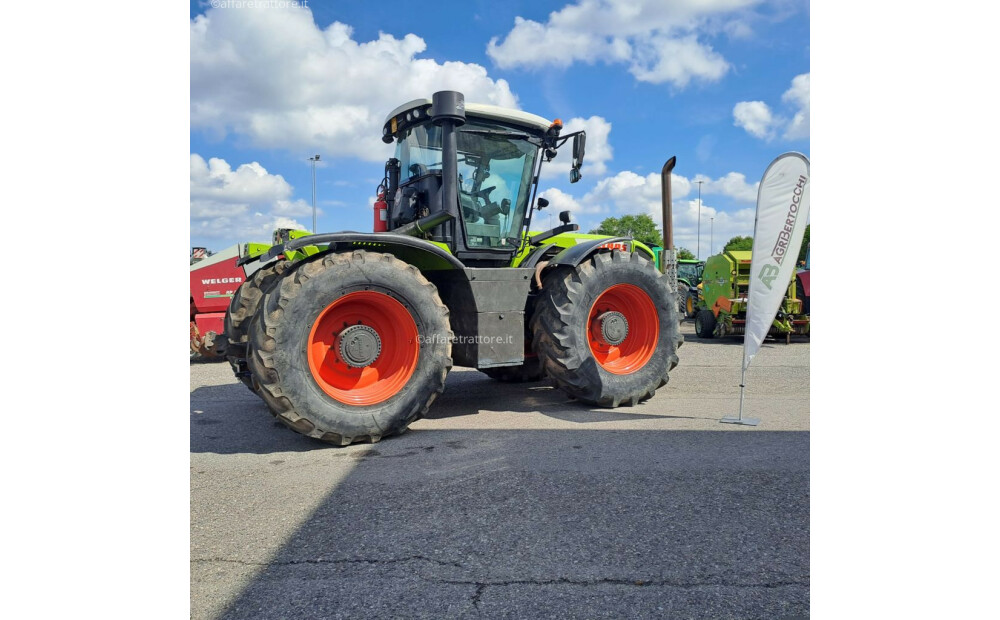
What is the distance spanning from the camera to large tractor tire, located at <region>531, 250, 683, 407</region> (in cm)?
571

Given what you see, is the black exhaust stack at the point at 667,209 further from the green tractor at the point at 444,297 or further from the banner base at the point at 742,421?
the banner base at the point at 742,421

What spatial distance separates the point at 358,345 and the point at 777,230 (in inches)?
140

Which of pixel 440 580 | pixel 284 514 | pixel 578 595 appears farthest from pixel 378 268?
pixel 578 595

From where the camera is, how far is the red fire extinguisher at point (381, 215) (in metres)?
6.67

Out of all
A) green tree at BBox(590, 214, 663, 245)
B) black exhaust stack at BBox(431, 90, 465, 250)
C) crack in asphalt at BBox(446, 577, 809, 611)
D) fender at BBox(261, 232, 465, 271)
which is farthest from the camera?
green tree at BBox(590, 214, 663, 245)

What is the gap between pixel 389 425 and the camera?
4699 mm

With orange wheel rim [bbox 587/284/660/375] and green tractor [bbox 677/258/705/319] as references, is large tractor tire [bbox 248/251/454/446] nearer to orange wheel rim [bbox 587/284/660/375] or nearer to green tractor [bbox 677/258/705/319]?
orange wheel rim [bbox 587/284/660/375]

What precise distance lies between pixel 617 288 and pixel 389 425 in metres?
2.85

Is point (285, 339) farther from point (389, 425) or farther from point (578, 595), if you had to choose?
point (578, 595)

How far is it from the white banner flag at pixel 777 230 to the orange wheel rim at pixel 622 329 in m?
1.30

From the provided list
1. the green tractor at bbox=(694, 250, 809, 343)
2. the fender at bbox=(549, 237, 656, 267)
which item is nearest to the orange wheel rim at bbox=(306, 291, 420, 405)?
the fender at bbox=(549, 237, 656, 267)

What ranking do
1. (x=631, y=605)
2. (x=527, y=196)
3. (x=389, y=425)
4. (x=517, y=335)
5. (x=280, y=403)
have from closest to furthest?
(x=631, y=605) → (x=280, y=403) → (x=389, y=425) → (x=517, y=335) → (x=527, y=196)

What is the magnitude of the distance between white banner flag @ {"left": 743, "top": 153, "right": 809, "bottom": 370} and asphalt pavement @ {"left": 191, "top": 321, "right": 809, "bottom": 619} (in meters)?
1.07

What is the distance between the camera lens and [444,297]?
19.0 feet
